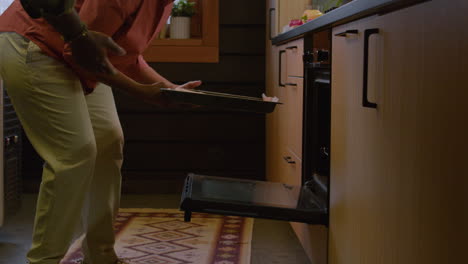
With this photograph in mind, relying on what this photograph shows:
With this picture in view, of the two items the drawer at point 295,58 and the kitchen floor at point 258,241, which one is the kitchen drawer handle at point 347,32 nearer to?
the drawer at point 295,58

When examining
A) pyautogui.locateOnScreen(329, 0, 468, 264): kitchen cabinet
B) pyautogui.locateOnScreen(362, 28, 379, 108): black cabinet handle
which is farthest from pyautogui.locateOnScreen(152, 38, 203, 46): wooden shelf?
pyautogui.locateOnScreen(362, 28, 379, 108): black cabinet handle

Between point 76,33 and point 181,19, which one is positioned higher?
point 181,19

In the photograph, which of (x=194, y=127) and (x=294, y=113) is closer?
(x=294, y=113)

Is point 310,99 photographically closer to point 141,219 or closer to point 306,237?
point 306,237

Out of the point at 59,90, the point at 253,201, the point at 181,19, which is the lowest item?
the point at 253,201

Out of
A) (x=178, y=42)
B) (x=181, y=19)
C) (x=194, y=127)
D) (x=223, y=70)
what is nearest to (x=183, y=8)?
(x=181, y=19)

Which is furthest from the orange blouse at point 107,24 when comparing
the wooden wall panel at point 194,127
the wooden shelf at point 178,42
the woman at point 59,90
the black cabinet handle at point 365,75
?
the wooden wall panel at point 194,127

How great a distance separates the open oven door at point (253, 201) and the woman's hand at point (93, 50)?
0.55 metres

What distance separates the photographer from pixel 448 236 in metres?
1.00

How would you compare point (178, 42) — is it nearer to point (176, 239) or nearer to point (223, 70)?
point (223, 70)

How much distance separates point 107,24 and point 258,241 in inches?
51.6

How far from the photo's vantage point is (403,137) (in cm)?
122

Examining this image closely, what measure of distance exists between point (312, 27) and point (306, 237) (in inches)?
28.9

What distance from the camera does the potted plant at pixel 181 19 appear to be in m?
3.77
